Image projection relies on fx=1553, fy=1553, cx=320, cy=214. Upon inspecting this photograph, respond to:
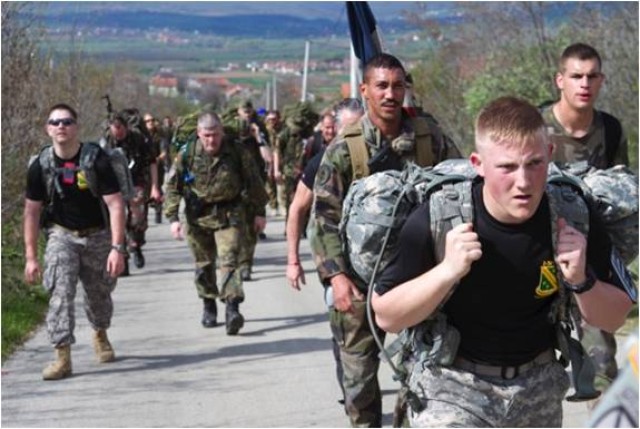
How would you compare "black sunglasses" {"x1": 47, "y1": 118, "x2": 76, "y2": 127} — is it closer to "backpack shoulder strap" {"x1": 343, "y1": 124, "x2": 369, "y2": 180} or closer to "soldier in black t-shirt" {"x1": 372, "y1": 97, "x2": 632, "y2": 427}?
"backpack shoulder strap" {"x1": 343, "y1": 124, "x2": 369, "y2": 180}

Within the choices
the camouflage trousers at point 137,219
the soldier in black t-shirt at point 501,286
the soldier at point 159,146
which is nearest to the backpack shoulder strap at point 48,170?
the soldier in black t-shirt at point 501,286

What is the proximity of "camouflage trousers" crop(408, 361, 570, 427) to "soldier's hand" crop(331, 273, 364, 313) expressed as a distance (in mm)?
1965

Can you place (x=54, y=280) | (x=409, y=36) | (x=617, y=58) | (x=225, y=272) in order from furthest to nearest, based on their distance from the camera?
(x=409, y=36)
(x=617, y=58)
(x=225, y=272)
(x=54, y=280)

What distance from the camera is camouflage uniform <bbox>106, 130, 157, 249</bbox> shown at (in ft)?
53.3

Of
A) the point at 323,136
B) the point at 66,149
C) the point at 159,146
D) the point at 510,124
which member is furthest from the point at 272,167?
the point at 510,124

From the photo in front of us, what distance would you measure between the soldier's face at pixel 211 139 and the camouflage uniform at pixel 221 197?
0.07 m

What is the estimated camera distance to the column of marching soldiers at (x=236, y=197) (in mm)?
7141

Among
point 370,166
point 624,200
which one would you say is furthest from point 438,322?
point 370,166

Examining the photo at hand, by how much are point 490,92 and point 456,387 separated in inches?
644

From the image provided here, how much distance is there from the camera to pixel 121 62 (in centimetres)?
4584

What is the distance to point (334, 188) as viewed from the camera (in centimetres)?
715

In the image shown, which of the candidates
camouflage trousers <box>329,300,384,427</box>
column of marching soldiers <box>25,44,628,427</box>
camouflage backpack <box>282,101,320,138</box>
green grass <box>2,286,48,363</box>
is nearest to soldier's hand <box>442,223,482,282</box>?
column of marching soldiers <box>25,44,628,427</box>

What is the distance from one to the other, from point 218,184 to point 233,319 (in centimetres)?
105

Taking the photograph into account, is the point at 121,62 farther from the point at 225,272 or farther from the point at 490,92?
the point at 225,272
